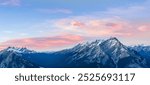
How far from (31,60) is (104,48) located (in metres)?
1.60

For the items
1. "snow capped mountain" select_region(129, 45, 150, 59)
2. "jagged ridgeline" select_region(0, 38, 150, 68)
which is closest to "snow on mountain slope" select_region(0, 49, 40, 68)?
"jagged ridgeline" select_region(0, 38, 150, 68)

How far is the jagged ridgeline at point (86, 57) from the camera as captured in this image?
13070 mm

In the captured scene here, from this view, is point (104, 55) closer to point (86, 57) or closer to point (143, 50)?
point (86, 57)

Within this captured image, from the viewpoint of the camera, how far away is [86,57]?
44.2ft

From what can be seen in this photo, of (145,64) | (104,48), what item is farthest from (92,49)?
(145,64)

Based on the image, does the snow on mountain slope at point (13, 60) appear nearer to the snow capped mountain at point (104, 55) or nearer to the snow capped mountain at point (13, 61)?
the snow capped mountain at point (13, 61)

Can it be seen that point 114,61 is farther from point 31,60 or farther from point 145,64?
point 31,60

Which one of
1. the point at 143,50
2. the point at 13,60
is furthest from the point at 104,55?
the point at 13,60

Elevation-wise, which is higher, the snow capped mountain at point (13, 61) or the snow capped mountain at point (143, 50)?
the snow capped mountain at point (143, 50)

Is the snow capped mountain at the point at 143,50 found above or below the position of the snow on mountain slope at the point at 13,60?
above

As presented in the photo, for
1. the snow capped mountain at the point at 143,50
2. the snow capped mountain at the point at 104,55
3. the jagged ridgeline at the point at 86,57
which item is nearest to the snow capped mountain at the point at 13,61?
the jagged ridgeline at the point at 86,57

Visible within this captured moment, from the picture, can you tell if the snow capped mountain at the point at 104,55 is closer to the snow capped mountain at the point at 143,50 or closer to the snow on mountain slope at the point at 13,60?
the snow capped mountain at the point at 143,50

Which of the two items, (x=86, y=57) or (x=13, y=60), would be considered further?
(x=86, y=57)

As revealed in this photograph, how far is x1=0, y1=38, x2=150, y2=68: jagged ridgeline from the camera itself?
13070 mm
